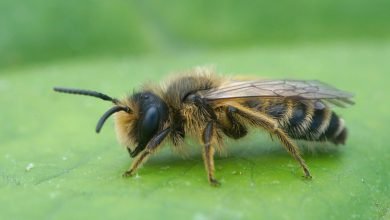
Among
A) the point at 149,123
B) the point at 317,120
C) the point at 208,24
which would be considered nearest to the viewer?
the point at 149,123

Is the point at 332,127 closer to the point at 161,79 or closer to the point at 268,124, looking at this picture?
the point at 268,124

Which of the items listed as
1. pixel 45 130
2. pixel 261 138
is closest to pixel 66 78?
pixel 45 130

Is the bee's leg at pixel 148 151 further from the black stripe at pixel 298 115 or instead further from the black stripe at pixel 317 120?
the black stripe at pixel 317 120

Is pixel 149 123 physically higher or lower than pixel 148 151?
higher

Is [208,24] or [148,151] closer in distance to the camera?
[148,151]

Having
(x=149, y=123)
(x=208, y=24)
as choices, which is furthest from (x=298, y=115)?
(x=208, y=24)

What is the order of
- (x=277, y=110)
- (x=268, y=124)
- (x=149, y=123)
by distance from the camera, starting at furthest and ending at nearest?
1. (x=277, y=110)
2. (x=268, y=124)
3. (x=149, y=123)

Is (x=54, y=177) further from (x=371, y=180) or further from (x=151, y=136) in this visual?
(x=371, y=180)
